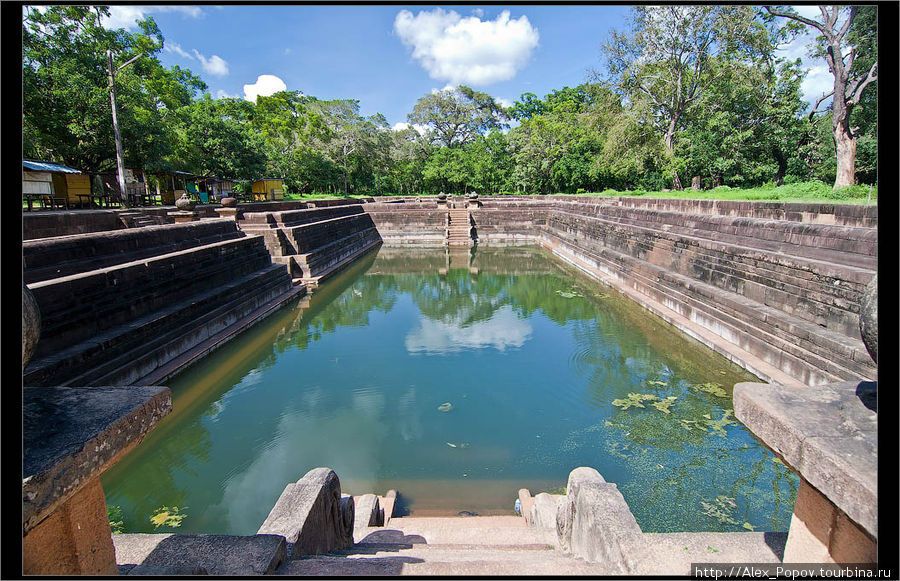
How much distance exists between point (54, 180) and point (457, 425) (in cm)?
1598

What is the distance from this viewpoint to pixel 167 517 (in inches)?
138

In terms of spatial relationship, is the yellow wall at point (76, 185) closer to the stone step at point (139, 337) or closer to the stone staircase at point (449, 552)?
the stone step at point (139, 337)

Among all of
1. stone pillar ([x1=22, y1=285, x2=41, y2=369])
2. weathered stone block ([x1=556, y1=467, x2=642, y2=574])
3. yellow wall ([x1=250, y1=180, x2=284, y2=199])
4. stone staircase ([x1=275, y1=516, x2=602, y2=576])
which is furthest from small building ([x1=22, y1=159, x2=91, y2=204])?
weathered stone block ([x1=556, y1=467, x2=642, y2=574])

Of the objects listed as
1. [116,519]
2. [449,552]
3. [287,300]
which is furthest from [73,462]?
[287,300]

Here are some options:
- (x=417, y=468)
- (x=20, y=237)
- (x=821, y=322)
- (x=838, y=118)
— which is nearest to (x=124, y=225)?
(x=417, y=468)

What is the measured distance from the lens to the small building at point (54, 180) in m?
12.2

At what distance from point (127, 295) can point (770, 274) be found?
894 centimetres

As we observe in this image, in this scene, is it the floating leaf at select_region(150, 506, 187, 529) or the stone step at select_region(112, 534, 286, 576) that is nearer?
the stone step at select_region(112, 534, 286, 576)

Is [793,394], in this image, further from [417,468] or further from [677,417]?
[677,417]

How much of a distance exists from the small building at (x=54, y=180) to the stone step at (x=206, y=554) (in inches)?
592

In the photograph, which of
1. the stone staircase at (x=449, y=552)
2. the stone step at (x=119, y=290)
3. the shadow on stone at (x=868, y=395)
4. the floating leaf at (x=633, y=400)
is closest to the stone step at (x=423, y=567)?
the stone staircase at (x=449, y=552)

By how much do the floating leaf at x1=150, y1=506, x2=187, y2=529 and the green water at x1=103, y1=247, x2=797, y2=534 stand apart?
0.02m

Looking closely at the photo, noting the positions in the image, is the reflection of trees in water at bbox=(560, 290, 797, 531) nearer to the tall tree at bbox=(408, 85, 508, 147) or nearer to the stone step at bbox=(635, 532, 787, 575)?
the stone step at bbox=(635, 532, 787, 575)

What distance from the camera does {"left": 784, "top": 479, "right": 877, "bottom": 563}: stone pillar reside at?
3.77 ft
